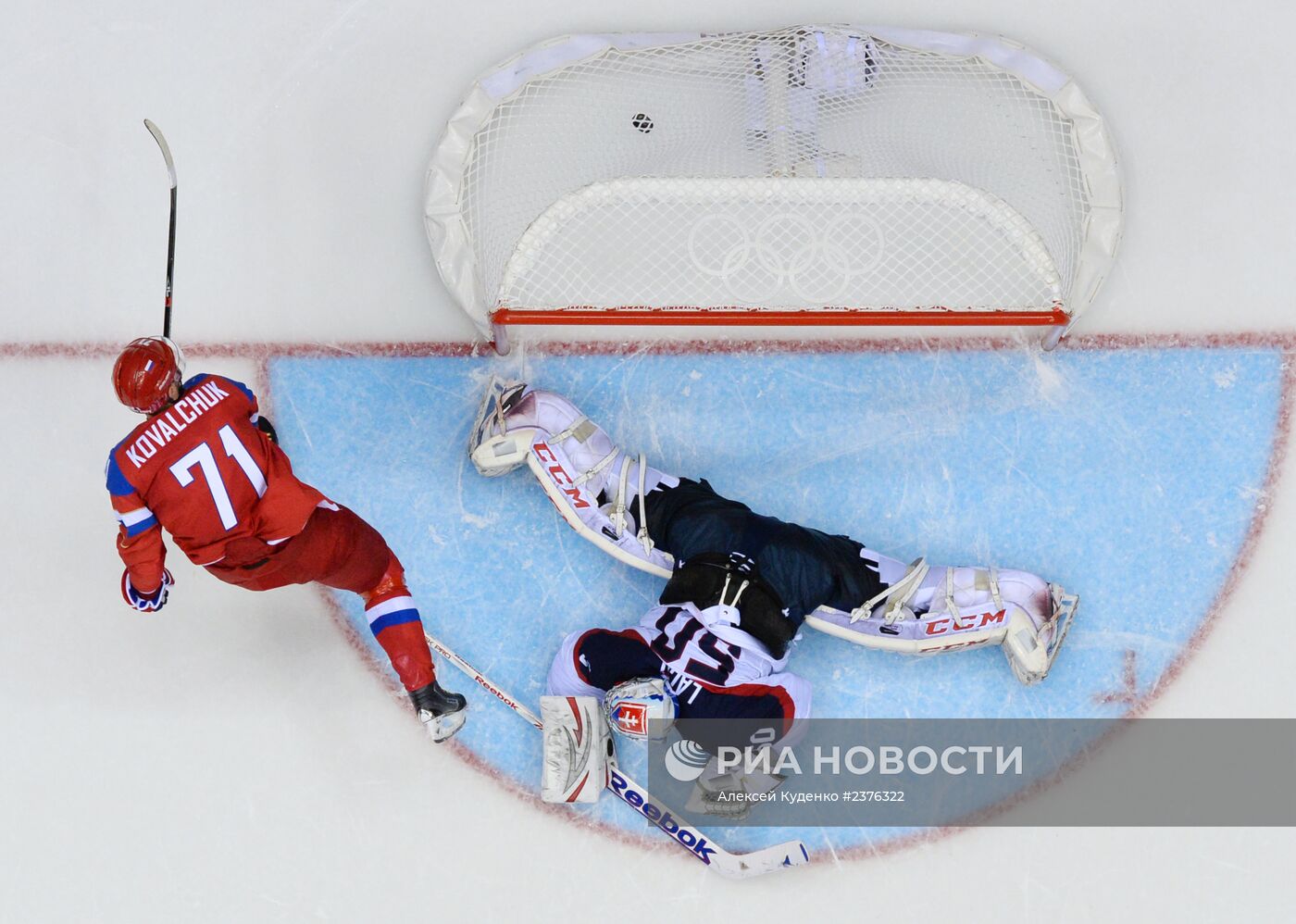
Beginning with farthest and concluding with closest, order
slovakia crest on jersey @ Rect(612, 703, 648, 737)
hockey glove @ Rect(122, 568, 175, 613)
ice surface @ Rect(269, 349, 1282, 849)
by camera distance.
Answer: ice surface @ Rect(269, 349, 1282, 849)
slovakia crest on jersey @ Rect(612, 703, 648, 737)
hockey glove @ Rect(122, 568, 175, 613)

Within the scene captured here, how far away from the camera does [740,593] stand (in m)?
2.89

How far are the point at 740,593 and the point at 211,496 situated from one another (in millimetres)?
1333

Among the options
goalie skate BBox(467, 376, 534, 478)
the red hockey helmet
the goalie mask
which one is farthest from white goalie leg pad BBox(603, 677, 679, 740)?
the red hockey helmet

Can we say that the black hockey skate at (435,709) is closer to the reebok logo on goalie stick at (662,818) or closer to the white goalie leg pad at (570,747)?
the white goalie leg pad at (570,747)

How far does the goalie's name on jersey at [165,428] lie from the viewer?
2525 millimetres

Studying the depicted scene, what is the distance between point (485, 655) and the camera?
321cm

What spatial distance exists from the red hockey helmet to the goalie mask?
1.36 metres

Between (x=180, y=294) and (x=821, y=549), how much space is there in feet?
6.71

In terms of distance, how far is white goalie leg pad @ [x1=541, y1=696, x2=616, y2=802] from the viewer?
117 inches

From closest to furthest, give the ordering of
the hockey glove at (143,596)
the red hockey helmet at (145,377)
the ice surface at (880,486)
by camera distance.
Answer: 1. the red hockey helmet at (145,377)
2. the hockey glove at (143,596)
3. the ice surface at (880,486)

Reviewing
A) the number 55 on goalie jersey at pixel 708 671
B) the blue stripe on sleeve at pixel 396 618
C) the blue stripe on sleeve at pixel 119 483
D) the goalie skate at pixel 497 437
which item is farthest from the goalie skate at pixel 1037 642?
the blue stripe on sleeve at pixel 119 483

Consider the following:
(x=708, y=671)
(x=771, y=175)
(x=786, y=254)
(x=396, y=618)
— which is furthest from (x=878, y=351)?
(x=396, y=618)

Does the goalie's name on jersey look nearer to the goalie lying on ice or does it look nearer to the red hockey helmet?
the red hockey helmet

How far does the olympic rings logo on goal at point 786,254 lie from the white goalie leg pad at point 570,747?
1249 millimetres
